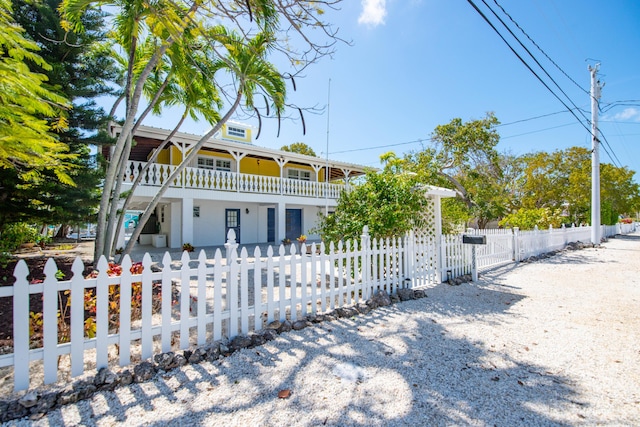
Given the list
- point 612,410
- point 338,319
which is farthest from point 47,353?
point 612,410

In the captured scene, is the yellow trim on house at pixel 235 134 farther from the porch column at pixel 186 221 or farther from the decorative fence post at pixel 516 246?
the decorative fence post at pixel 516 246

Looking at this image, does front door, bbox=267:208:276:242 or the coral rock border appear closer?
the coral rock border

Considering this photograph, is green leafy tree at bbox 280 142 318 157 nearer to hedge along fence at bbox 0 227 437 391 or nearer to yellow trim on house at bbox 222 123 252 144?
yellow trim on house at bbox 222 123 252 144

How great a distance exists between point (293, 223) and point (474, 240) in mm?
12957

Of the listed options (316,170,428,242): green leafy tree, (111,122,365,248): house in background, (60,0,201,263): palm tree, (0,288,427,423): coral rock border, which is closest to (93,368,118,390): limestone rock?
(0,288,427,423): coral rock border

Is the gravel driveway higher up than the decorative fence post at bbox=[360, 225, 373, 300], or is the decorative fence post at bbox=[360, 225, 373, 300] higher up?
the decorative fence post at bbox=[360, 225, 373, 300]

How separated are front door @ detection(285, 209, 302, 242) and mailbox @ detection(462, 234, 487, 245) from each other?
40.2 feet

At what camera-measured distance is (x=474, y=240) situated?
23.9 ft

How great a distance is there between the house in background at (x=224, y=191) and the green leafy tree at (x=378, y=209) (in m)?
4.95

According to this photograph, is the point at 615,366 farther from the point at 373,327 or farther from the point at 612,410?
the point at 373,327

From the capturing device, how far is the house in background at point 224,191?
12625 millimetres

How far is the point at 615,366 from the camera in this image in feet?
10.5

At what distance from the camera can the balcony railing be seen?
1205 cm

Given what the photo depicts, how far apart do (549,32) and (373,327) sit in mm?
9097
